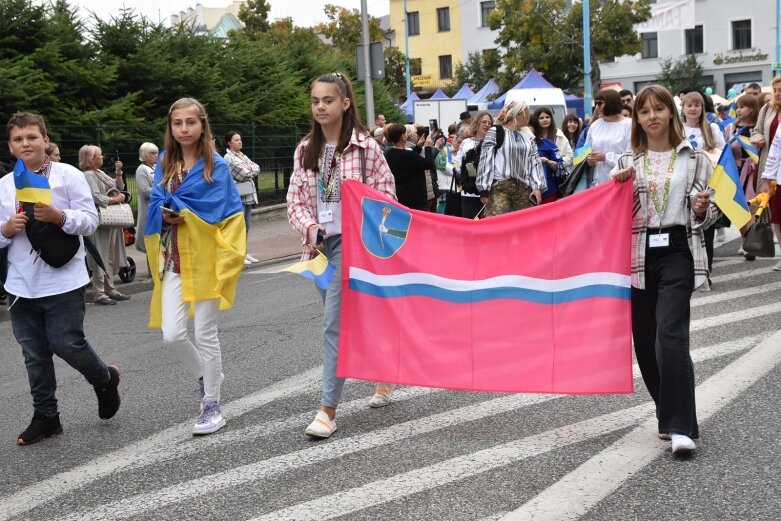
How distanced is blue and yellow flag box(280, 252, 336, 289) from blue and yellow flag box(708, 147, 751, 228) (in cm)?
207

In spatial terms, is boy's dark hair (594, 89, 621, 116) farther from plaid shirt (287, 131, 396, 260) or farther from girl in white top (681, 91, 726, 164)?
plaid shirt (287, 131, 396, 260)

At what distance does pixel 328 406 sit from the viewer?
5840 millimetres

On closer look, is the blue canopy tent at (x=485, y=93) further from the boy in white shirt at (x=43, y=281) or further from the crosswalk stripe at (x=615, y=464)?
the boy in white shirt at (x=43, y=281)

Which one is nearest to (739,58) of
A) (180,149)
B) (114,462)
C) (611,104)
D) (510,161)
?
(611,104)

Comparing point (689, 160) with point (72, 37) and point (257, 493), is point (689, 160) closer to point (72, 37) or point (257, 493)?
point (257, 493)

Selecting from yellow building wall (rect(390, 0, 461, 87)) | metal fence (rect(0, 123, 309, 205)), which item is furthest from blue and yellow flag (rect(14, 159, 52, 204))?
yellow building wall (rect(390, 0, 461, 87))

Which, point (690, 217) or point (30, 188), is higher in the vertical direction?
point (30, 188)

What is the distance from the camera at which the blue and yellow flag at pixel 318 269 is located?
19.2 feet

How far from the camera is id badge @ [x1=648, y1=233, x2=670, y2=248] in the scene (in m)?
5.30

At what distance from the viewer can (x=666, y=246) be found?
5297 mm

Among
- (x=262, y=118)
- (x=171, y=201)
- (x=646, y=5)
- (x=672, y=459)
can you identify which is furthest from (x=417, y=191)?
(x=646, y=5)

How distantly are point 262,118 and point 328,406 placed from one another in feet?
62.4

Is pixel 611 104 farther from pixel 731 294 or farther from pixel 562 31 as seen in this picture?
pixel 562 31

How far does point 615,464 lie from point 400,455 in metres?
1.05
